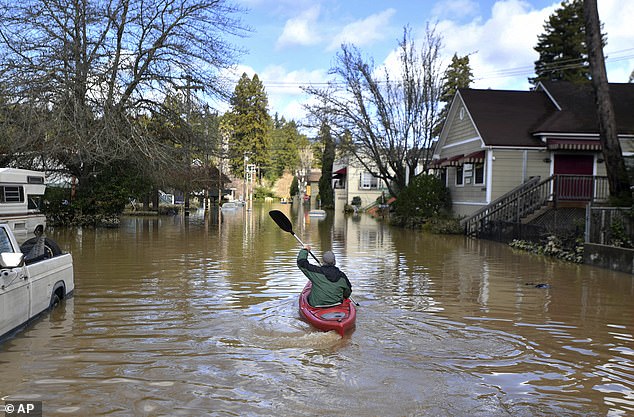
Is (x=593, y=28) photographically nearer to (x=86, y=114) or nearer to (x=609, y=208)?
(x=609, y=208)

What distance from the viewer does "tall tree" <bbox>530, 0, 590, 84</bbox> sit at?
4925 cm

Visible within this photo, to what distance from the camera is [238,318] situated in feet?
30.4

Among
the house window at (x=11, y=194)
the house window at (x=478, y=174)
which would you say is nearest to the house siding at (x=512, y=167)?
the house window at (x=478, y=174)

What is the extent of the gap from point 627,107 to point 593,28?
1194 centimetres

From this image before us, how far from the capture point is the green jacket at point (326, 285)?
891cm

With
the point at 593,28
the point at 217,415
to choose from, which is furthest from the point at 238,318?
the point at 593,28

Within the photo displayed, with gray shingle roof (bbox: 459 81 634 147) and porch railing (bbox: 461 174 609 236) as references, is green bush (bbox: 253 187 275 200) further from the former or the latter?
porch railing (bbox: 461 174 609 236)

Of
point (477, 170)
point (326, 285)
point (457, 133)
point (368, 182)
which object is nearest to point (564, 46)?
point (368, 182)

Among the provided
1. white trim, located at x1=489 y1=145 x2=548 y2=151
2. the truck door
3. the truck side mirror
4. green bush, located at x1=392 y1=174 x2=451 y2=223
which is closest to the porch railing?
white trim, located at x1=489 y1=145 x2=548 y2=151

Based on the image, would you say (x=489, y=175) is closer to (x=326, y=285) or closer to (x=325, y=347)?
(x=326, y=285)

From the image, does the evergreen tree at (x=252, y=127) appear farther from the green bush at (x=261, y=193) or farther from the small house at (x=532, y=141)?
the small house at (x=532, y=141)

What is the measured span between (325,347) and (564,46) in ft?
165

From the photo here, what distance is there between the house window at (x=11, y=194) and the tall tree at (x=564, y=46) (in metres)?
43.1

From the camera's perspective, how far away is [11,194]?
17219 millimetres
